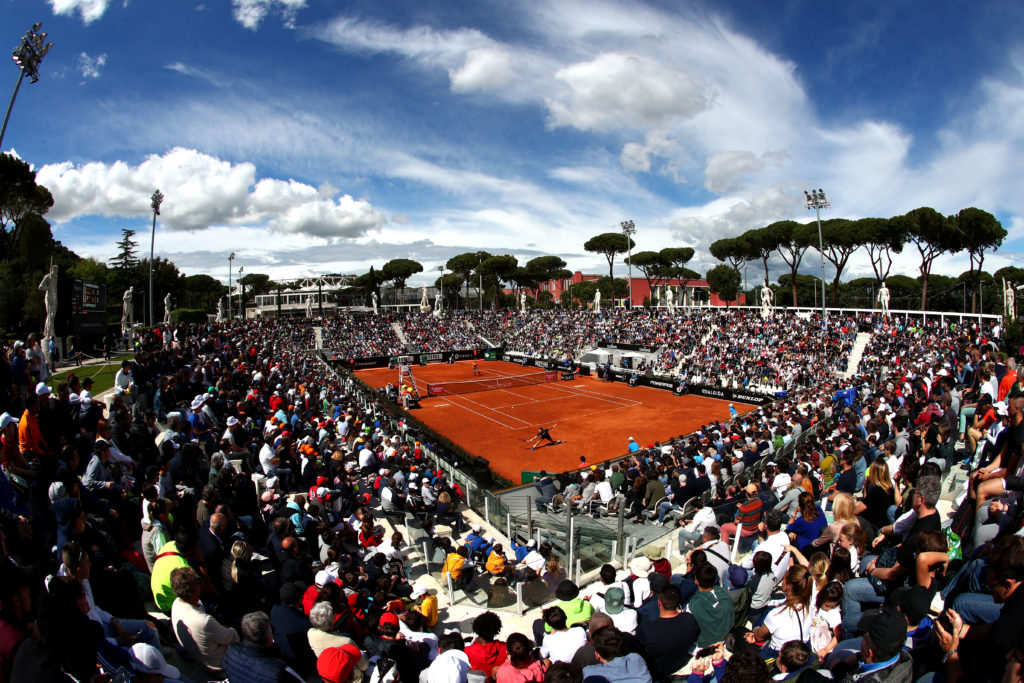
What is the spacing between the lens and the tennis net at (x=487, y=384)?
4012 cm

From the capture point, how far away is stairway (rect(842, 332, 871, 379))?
33688 millimetres

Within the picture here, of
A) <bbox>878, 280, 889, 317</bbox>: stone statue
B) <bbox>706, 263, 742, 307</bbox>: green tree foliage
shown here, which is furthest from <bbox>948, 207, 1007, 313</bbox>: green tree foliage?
<bbox>706, 263, 742, 307</bbox>: green tree foliage

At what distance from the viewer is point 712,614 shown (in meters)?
4.68

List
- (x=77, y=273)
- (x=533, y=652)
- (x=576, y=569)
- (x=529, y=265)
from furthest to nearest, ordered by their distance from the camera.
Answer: (x=529, y=265) → (x=77, y=273) → (x=576, y=569) → (x=533, y=652)

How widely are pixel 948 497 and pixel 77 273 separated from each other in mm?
67168

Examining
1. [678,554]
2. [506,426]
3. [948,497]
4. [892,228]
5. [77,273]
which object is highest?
[892,228]

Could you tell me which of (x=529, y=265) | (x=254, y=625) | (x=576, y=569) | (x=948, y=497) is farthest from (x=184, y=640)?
(x=529, y=265)

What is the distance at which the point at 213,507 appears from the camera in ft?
21.3

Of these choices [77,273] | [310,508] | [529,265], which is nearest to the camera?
[310,508]

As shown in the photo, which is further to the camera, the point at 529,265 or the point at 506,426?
the point at 529,265

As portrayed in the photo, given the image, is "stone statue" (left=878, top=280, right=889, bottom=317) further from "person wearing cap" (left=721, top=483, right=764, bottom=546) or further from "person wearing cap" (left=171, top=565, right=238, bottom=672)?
"person wearing cap" (left=171, top=565, right=238, bottom=672)

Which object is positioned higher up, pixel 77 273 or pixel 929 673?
pixel 77 273

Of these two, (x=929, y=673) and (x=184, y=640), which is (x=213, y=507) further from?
(x=929, y=673)

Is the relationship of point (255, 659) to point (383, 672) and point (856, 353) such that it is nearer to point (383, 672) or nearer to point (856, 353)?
point (383, 672)
